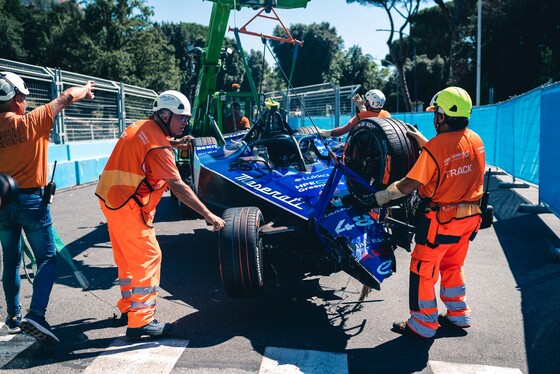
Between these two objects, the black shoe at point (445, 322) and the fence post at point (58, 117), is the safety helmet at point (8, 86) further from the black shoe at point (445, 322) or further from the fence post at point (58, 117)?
the fence post at point (58, 117)

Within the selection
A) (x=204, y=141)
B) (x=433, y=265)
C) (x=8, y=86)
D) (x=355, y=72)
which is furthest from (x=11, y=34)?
(x=433, y=265)

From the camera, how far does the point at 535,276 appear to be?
17.4ft

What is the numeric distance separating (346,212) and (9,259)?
2.87 meters

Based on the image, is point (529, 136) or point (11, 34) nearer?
point (529, 136)

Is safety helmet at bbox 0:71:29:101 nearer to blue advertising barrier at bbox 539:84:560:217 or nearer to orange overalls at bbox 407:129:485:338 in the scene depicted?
orange overalls at bbox 407:129:485:338

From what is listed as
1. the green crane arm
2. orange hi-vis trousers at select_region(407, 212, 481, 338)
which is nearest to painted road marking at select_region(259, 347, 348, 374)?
orange hi-vis trousers at select_region(407, 212, 481, 338)

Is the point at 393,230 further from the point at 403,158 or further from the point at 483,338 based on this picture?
the point at 483,338

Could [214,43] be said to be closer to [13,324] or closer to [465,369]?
[13,324]

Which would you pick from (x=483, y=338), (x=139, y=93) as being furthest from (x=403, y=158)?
(x=139, y=93)

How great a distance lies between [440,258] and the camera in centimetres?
385

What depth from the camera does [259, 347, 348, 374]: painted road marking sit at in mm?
3334

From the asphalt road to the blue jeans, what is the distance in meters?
0.34

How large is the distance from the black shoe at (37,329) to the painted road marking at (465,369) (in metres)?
2.87

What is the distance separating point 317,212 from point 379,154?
29.8 inches
